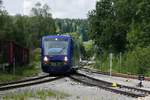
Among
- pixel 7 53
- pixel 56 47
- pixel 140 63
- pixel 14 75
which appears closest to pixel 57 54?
pixel 56 47

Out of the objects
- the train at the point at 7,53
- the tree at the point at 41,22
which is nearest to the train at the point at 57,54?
the train at the point at 7,53

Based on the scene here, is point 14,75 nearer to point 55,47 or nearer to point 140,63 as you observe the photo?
point 55,47

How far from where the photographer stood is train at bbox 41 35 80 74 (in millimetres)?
38094

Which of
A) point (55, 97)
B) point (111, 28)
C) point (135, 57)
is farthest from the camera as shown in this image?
point (111, 28)

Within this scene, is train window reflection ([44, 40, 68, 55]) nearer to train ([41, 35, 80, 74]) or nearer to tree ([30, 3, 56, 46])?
train ([41, 35, 80, 74])

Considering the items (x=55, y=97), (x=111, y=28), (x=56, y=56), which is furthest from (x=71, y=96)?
(x=111, y=28)

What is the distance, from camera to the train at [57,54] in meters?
38.1

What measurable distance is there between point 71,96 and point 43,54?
1900 cm

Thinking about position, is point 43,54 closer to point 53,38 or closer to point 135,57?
point 53,38

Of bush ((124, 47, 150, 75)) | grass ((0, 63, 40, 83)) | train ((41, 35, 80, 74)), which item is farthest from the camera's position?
bush ((124, 47, 150, 75))

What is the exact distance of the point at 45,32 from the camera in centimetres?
15800

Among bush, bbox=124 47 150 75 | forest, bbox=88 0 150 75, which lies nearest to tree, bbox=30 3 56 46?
forest, bbox=88 0 150 75

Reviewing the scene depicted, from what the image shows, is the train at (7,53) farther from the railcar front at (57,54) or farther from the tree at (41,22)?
the tree at (41,22)

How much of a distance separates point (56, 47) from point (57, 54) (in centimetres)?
71
